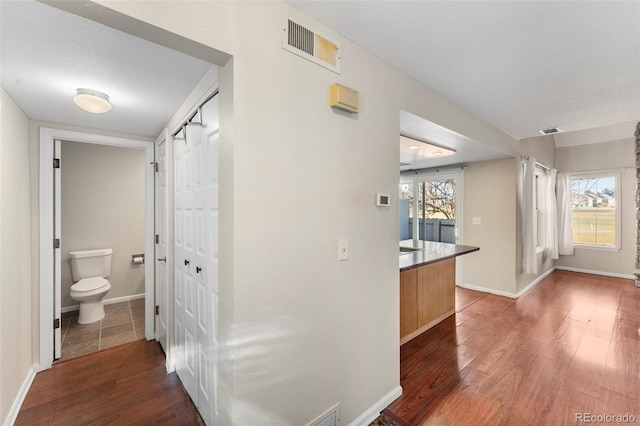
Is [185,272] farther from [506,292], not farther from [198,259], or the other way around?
[506,292]

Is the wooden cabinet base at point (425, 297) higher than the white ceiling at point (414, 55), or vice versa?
the white ceiling at point (414, 55)

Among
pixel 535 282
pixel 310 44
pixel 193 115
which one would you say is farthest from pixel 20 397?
pixel 535 282

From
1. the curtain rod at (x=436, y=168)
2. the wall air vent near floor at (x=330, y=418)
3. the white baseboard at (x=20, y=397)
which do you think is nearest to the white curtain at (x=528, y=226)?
the curtain rod at (x=436, y=168)

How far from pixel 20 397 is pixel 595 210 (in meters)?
8.71

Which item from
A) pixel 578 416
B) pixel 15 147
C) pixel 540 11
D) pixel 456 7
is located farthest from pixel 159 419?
pixel 540 11

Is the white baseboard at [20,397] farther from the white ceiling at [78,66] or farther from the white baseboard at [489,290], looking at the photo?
the white baseboard at [489,290]

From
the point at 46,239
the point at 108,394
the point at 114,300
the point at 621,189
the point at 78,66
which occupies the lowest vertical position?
the point at 108,394

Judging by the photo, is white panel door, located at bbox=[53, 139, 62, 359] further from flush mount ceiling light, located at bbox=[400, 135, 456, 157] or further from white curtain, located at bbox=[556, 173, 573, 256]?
white curtain, located at bbox=[556, 173, 573, 256]

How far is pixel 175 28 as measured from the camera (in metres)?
1.01

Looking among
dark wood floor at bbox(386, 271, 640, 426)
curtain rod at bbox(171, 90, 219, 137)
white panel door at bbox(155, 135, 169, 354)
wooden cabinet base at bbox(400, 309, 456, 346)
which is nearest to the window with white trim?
dark wood floor at bbox(386, 271, 640, 426)

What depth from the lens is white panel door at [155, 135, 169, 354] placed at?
257 cm

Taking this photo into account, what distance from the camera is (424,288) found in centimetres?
305

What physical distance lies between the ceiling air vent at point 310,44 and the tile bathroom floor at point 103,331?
3256mm

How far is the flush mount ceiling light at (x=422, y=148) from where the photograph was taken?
297 centimetres
